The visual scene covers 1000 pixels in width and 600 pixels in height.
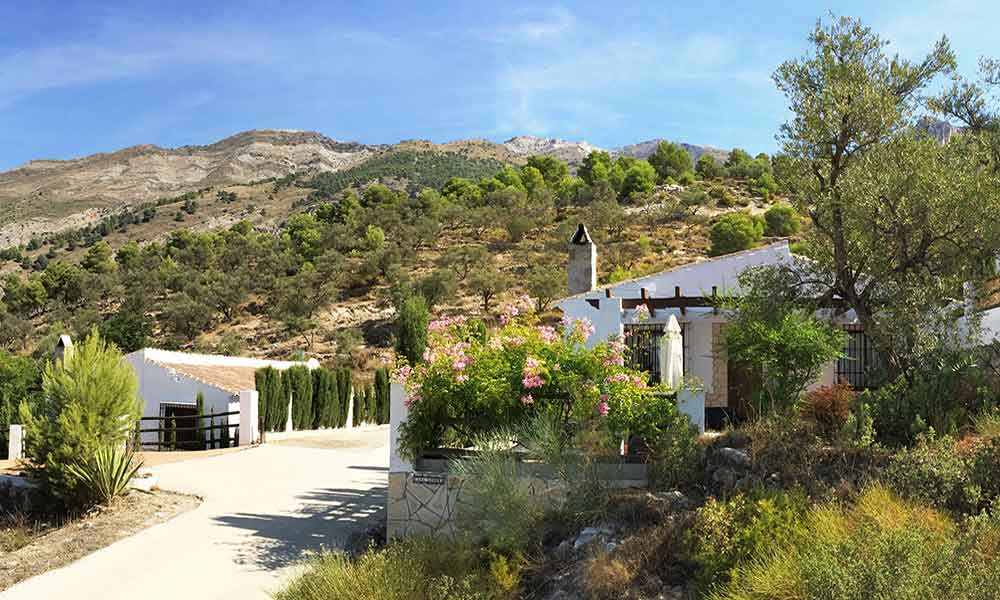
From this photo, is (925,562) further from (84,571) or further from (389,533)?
(84,571)

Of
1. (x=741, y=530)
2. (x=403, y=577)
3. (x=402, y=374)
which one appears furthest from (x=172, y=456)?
(x=741, y=530)

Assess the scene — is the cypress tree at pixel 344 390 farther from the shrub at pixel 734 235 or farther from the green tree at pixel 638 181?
the green tree at pixel 638 181

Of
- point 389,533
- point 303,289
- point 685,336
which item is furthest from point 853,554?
point 303,289

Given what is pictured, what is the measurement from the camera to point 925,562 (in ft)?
17.6

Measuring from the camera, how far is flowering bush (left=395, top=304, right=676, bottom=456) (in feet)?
31.7

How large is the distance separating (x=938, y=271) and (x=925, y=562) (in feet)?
17.9

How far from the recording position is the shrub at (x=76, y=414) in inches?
500

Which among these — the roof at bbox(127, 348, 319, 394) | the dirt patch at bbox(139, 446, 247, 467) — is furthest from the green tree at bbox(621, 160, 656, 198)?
the dirt patch at bbox(139, 446, 247, 467)

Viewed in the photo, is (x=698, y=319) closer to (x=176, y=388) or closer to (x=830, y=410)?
(x=830, y=410)

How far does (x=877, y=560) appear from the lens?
5.34 metres

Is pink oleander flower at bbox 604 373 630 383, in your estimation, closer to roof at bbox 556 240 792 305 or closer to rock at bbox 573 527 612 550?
rock at bbox 573 527 612 550

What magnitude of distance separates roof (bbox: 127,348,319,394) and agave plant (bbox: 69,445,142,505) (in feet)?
35.6

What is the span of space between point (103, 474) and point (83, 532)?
1273 mm

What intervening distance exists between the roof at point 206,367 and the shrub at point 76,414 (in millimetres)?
10639
